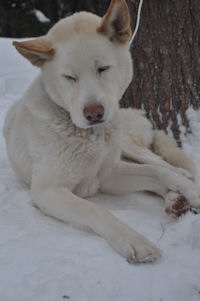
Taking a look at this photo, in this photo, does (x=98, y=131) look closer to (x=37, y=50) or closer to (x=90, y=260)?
(x=37, y=50)

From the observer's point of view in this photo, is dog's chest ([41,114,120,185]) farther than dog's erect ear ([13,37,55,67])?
Yes

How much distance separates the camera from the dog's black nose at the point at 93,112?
2123mm

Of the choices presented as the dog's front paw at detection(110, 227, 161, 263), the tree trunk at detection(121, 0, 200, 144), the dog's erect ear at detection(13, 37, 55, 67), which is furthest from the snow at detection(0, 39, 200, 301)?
the tree trunk at detection(121, 0, 200, 144)

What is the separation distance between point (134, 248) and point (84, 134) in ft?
3.35

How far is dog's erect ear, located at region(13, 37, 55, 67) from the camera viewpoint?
2.21m

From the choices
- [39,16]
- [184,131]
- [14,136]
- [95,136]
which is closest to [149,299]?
[95,136]

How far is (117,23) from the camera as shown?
2355mm

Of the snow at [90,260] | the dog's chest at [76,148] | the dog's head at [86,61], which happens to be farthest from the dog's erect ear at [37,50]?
the snow at [90,260]

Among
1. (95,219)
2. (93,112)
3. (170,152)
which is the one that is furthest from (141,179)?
(93,112)

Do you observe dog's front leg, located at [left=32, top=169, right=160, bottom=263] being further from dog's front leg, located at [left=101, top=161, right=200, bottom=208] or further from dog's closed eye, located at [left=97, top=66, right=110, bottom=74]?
dog's closed eye, located at [left=97, top=66, right=110, bottom=74]

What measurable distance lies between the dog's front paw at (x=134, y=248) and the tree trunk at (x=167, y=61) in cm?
190

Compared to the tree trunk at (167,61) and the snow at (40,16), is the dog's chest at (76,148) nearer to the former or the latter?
the tree trunk at (167,61)

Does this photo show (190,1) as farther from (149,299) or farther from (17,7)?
(17,7)

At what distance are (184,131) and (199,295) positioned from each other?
2324mm
